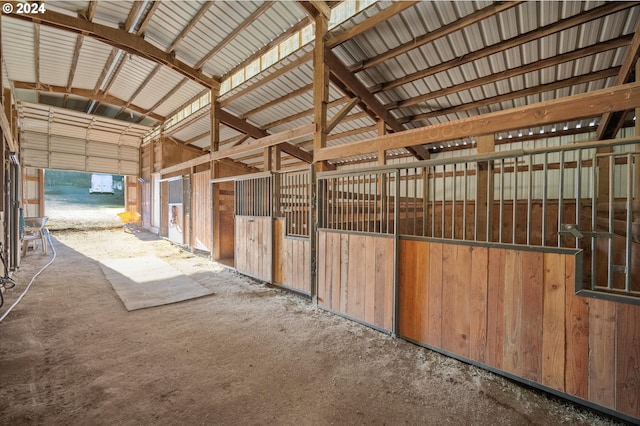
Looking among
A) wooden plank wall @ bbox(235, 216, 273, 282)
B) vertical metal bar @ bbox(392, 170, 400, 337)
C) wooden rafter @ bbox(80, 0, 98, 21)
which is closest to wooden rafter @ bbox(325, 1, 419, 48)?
vertical metal bar @ bbox(392, 170, 400, 337)

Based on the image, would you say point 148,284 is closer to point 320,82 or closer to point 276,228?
point 276,228

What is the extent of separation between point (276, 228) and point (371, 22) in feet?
9.98

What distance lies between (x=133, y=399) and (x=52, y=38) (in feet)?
23.5

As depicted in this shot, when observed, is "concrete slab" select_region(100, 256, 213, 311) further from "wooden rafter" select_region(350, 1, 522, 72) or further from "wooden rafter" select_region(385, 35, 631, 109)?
"wooden rafter" select_region(385, 35, 631, 109)

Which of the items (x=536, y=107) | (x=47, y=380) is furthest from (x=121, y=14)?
(x=536, y=107)

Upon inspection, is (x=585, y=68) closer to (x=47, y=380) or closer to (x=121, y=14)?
(x=47, y=380)

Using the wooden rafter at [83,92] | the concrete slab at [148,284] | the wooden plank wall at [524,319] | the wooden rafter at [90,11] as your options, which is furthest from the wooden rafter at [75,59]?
the wooden plank wall at [524,319]

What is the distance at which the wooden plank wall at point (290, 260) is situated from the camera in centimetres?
380

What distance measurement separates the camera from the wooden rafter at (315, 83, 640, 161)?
1825mm

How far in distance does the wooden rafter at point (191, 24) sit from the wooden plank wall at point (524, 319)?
4.58 meters

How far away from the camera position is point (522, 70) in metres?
3.74

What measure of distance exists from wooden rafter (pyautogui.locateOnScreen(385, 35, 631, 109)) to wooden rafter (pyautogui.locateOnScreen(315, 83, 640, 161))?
7.25 feet

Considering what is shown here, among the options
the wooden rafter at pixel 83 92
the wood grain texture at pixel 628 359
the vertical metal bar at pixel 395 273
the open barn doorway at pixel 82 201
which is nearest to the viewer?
the wood grain texture at pixel 628 359

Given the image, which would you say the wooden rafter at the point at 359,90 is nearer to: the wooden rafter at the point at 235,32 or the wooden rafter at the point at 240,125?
the wooden rafter at the point at 235,32
